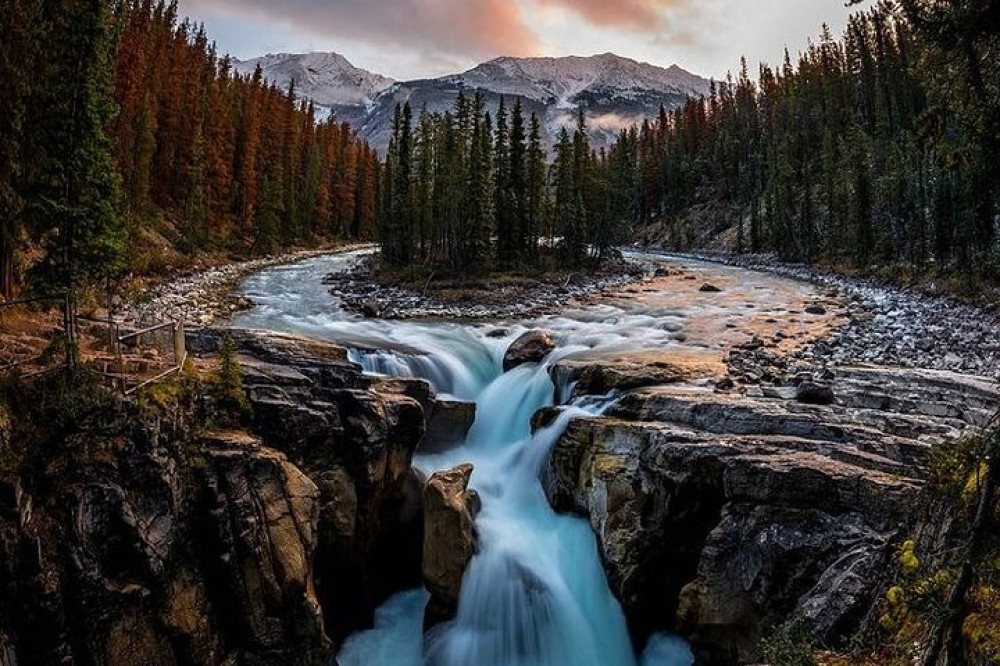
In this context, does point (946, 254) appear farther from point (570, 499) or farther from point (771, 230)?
point (570, 499)

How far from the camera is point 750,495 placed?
12.5 meters

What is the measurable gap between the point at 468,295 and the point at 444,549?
2997 cm

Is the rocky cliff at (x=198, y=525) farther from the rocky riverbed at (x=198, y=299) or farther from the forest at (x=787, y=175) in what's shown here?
the forest at (x=787, y=175)

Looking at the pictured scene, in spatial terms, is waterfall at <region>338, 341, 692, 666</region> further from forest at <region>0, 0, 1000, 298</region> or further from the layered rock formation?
forest at <region>0, 0, 1000, 298</region>

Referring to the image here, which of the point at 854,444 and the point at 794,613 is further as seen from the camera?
the point at 854,444

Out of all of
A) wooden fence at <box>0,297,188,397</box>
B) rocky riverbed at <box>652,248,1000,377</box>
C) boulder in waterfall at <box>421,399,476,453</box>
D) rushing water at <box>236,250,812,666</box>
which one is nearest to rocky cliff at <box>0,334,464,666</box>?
wooden fence at <box>0,297,188,397</box>

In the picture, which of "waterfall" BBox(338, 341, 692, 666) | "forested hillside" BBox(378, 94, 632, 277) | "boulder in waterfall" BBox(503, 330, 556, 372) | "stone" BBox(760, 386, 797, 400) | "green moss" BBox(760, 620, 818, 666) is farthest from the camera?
"forested hillside" BBox(378, 94, 632, 277)

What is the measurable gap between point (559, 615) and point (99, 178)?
1383 cm

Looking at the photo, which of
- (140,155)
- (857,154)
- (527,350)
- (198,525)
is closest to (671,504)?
(198,525)

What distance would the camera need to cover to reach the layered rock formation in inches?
432

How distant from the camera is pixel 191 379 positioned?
44.0 ft

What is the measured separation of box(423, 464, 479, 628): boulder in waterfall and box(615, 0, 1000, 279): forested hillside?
1148cm

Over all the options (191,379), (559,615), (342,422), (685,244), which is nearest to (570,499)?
(559,615)

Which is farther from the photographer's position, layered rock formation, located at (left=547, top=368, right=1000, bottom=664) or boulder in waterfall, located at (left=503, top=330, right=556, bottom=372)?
boulder in waterfall, located at (left=503, top=330, right=556, bottom=372)
